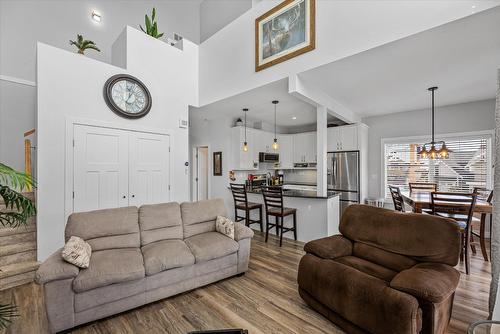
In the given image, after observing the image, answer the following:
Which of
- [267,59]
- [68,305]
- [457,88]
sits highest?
[267,59]

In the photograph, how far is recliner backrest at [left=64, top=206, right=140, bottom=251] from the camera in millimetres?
2375

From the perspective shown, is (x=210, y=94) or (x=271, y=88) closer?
(x=271, y=88)

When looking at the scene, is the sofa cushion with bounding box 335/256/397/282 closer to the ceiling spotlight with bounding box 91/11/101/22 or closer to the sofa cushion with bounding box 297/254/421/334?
the sofa cushion with bounding box 297/254/421/334

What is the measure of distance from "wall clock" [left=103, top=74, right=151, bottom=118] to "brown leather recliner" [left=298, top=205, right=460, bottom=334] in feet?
11.6

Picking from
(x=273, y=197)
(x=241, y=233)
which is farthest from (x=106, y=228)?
(x=273, y=197)

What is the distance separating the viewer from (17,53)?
14.0ft

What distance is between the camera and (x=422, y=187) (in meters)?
4.66

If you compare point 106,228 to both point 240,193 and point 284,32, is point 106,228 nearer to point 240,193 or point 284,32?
point 240,193

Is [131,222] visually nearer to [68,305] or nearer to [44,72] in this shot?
[68,305]

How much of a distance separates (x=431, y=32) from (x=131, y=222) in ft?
12.4

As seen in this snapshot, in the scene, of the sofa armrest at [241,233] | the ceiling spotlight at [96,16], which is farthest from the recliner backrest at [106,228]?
the ceiling spotlight at [96,16]

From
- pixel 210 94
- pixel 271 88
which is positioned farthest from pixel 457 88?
pixel 210 94

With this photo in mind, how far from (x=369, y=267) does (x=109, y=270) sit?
2384 mm

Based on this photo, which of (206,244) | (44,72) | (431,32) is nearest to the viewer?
(431,32)
